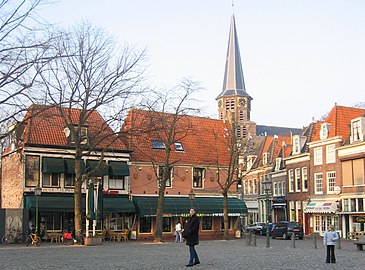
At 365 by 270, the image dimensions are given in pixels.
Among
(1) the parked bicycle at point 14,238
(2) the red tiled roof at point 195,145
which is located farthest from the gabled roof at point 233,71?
(1) the parked bicycle at point 14,238

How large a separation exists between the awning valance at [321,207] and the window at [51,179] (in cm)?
2550

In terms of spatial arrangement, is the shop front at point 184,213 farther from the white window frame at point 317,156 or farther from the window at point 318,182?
the white window frame at point 317,156

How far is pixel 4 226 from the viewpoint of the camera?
42.2m

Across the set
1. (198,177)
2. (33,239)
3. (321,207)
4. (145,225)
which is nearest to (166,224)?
(145,225)

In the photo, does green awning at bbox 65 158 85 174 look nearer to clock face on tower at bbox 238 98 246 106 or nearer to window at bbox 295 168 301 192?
window at bbox 295 168 301 192

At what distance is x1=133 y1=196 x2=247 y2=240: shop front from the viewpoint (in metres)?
46.4

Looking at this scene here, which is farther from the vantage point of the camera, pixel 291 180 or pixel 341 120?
pixel 291 180

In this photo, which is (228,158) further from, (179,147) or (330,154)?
(330,154)

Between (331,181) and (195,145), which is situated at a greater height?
(195,145)

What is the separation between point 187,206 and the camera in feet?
158

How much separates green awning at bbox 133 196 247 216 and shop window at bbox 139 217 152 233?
4.61 feet

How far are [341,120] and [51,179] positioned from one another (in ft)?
94.7

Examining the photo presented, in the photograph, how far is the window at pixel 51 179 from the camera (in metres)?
42.7

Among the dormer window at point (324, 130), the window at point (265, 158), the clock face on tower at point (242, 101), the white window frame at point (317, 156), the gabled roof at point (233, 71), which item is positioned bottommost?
the white window frame at point (317, 156)
